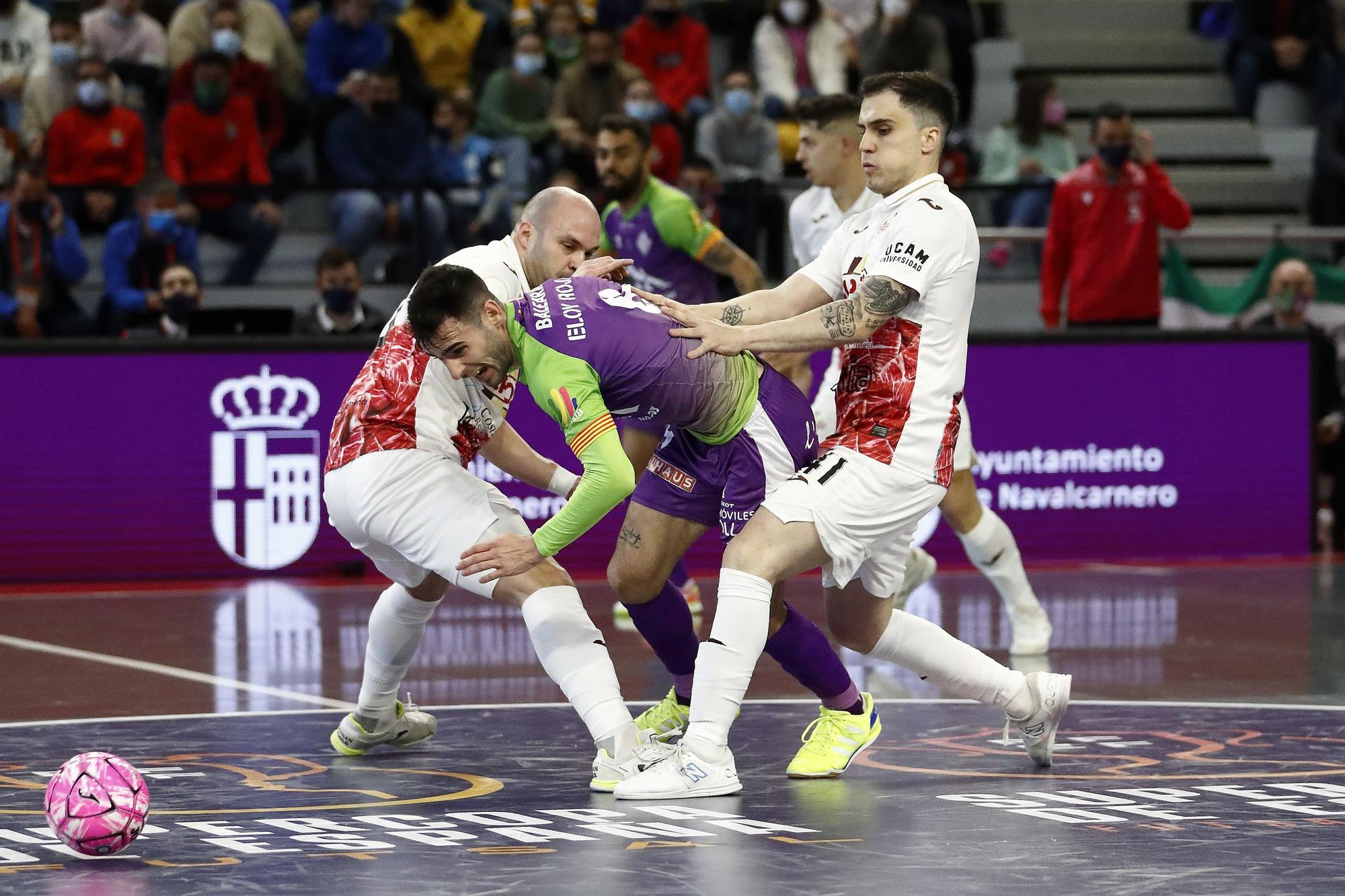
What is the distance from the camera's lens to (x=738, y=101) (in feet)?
55.0

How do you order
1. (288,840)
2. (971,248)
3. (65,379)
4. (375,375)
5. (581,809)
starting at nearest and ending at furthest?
(288,840)
(581,809)
(971,248)
(375,375)
(65,379)

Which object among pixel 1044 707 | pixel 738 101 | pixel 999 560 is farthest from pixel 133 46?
pixel 1044 707

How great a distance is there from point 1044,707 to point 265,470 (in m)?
7.58

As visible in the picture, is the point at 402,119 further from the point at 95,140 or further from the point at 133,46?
the point at 133,46

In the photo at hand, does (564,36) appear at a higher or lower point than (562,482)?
higher

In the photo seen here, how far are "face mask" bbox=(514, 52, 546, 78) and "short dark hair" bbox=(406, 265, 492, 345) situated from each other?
10.8 metres

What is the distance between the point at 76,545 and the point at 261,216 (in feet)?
9.18

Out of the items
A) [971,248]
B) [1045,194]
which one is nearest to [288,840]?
[971,248]

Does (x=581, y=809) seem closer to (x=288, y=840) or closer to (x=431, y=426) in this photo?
(x=288, y=840)

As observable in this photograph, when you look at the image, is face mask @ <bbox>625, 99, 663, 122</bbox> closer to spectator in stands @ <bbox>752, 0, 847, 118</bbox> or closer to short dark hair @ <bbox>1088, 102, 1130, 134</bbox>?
spectator in stands @ <bbox>752, 0, 847, 118</bbox>

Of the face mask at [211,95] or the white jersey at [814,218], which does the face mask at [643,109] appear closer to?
the face mask at [211,95]

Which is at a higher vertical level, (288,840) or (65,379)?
(65,379)

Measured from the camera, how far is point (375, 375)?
23.2 ft

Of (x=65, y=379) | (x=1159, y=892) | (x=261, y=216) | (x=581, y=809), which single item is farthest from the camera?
(x=261, y=216)
